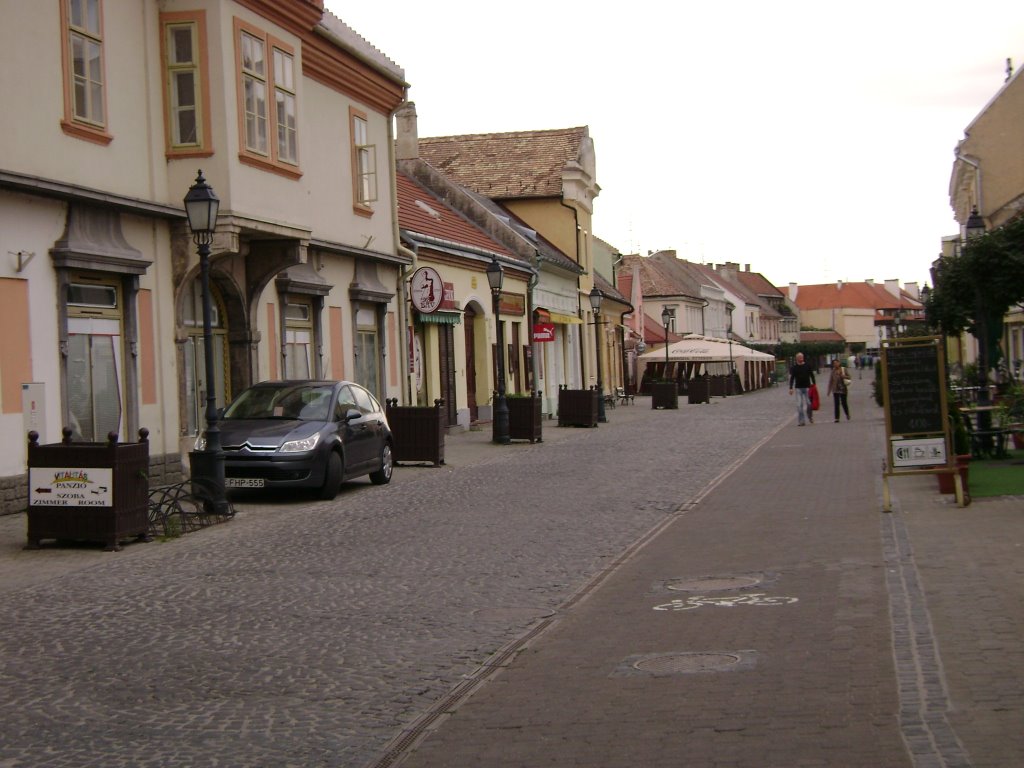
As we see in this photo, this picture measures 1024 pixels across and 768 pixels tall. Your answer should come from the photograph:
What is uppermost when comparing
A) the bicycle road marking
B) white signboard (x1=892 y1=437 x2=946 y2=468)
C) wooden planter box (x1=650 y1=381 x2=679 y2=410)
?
wooden planter box (x1=650 y1=381 x2=679 y2=410)

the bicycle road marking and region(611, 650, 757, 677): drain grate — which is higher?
the bicycle road marking

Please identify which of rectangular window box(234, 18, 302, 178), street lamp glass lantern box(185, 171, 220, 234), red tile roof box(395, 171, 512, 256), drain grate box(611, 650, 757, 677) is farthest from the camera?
red tile roof box(395, 171, 512, 256)

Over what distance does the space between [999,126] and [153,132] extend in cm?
3642

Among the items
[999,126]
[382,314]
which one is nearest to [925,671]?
[382,314]

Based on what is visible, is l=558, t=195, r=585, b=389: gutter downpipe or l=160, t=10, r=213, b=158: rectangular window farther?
l=558, t=195, r=585, b=389: gutter downpipe

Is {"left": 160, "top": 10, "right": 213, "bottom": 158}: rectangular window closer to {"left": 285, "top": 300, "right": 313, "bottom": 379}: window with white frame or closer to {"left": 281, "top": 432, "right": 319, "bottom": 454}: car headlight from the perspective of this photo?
{"left": 285, "top": 300, "right": 313, "bottom": 379}: window with white frame

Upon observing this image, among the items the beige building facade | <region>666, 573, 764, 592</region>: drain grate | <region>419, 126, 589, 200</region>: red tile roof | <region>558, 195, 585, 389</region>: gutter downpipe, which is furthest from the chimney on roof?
<region>666, 573, 764, 592</region>: drain grate

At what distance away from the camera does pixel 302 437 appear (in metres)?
16.8

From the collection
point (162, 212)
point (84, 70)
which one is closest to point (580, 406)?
point (162, 212)

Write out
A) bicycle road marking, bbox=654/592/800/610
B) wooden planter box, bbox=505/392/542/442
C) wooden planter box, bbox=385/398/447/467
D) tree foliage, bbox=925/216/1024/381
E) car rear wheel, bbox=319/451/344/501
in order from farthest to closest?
1. wooden planter box, bbox=505/392/542/442
2. wooden planter box, bbox=385/398/447/467
3. tree foliage, bbox=925/216/1024/381
4. car rear wheel, bbox=319/451/344/501
5. bicycle road marking, bbox=654/592/800/610

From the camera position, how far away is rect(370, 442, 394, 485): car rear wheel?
19.3 metres

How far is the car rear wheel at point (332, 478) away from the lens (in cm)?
1712

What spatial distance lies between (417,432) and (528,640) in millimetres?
14253

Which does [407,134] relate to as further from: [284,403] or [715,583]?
[715,583]
